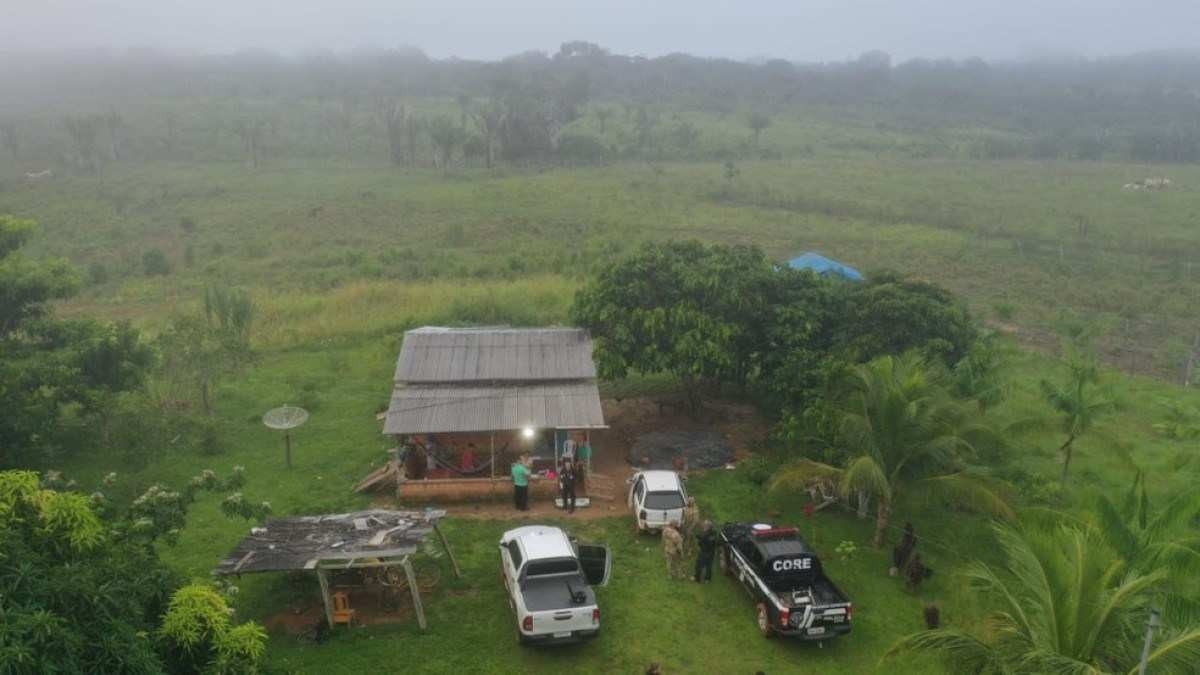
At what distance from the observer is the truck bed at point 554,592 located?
40.2ft

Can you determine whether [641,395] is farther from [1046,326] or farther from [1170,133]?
[1170,133]

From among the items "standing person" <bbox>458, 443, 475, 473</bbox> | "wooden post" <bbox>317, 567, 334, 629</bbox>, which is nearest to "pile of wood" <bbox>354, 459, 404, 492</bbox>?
"standing person" <bbox>458, 443, 475, 473</bbox>

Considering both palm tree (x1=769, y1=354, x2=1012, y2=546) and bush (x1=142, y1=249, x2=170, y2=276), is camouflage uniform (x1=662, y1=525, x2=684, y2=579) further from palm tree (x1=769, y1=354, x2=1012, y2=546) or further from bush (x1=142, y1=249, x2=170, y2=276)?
bush (x1=142, y1=249, x2=170, y2=276)

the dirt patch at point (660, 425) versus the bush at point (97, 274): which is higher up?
the dirt patch at point (660, 425)

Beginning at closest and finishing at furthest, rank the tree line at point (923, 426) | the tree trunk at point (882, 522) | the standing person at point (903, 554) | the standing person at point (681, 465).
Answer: the tree line at point (923, 426) < the standing person at point (903, 554) < the tree trunk at point (882, 522) < the standing person at point (681, 465)

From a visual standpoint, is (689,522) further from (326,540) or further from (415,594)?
(326,540)

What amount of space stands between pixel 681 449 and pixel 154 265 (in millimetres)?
31807

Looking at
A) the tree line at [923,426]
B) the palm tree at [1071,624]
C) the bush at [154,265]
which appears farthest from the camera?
the bush at [154,265]

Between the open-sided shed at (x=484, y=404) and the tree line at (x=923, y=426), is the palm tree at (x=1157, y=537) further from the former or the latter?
the open-sided shed at (x=484, y=404)

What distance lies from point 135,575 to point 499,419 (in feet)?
34.1

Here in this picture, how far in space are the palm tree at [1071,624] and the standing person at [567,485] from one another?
9217 mm

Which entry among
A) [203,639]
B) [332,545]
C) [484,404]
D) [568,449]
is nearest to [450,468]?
[484,404]

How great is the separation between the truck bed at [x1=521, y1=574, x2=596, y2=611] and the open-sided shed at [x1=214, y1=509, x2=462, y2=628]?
5.65ft

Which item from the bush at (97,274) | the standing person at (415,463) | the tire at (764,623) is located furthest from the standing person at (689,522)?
the bush at (97,274)
